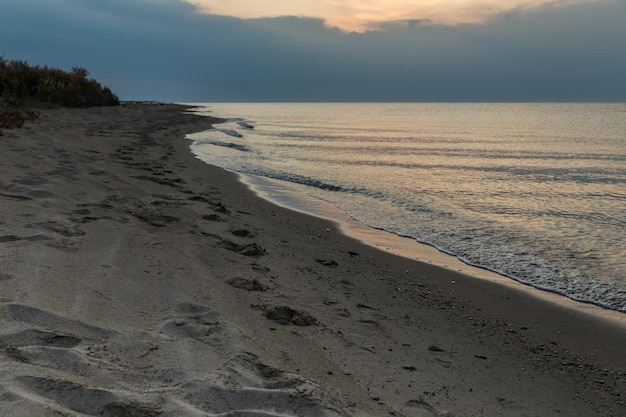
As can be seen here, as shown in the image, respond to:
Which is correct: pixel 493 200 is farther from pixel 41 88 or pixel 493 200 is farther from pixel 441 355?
pixel 41 88

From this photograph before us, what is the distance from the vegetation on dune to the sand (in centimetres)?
1457

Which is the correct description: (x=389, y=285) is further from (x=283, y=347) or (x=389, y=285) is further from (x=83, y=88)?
(x=83, y=88)

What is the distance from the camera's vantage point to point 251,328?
348 centimetres

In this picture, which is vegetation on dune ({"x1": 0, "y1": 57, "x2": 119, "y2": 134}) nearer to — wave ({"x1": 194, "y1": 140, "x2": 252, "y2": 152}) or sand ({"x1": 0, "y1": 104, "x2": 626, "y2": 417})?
wave ({"x1": 194, "y1": 140, "x2": 252, "y2": 152})

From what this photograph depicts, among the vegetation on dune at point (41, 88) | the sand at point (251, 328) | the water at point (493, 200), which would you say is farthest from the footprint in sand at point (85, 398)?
the vegetation on dune at point (41, 88)

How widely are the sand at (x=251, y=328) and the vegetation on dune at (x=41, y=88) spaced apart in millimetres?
14572

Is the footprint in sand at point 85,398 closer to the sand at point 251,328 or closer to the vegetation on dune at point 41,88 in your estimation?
the sand at point 251,328

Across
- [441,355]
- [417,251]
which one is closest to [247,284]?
[441,355]

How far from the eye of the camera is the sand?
2.47 meters

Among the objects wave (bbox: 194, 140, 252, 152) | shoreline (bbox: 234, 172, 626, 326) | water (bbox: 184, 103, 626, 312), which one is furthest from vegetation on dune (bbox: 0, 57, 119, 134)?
shoreline (bbox: 234, 172, 626, 326)

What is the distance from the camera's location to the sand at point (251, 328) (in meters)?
2.47

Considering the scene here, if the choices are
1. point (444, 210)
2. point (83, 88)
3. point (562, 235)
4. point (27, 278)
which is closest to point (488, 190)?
point (444, 210)

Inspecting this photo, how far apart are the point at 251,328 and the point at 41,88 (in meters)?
27.0

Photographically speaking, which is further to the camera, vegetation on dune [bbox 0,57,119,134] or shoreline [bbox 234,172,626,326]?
vegetation on dune [bbox 0,57,119,134]
